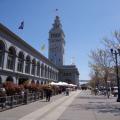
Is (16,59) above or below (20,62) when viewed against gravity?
above

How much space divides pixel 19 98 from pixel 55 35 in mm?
122409

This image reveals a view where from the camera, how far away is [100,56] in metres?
55.3

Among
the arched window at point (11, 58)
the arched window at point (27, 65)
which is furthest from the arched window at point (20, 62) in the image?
the arched window at point (27, 65)

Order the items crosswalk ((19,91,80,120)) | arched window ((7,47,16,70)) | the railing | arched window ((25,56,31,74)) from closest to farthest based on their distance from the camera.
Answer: crosswalk ((19,91,80,120)), the railing, arched window ((7,47,16,70)), arched window ((25,56,31,74))

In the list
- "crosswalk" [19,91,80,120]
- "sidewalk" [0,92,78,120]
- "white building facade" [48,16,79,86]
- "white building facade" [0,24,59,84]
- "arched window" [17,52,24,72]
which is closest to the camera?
"sidewalk" [0,92,78,120]

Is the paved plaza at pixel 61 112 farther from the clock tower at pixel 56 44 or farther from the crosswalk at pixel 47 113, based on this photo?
the clock tower at pixel 56 44

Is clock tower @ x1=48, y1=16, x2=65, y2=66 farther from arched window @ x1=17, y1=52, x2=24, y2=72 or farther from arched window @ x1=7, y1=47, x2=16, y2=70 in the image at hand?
arched window @ x1=7, y1=47, x2=16, y2=70

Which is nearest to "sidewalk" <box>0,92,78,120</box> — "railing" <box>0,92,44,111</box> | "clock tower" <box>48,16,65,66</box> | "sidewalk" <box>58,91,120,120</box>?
"railing" <box>0,92,44,111</box>

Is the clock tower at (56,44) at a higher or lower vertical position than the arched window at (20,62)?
higher

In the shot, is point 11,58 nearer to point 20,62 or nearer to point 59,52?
point 20,62

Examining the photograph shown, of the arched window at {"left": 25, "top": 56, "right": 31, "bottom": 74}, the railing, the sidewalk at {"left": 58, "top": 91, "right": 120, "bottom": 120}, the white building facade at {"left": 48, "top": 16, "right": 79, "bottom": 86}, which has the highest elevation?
the white building facade at {"left": 48, "top": 16, "right": 79, "bottom": 86}

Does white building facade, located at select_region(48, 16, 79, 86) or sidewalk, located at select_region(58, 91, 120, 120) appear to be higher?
white building facade, located at select_region(48, 16, 79, 86)

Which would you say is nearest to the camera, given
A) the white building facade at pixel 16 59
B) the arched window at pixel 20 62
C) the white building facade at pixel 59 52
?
the white building facade at pixel 16 59

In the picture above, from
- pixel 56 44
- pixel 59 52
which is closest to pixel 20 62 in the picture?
pixel 59 52
